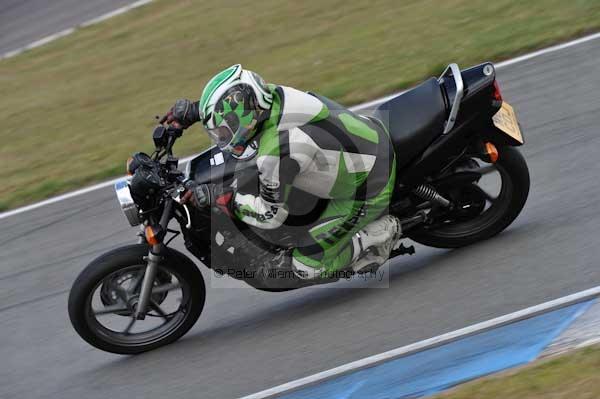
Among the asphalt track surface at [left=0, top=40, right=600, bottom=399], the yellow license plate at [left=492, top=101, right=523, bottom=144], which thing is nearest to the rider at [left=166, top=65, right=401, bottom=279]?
the asphalt track surface at [left=0, top=40, right=600, bottom=399]

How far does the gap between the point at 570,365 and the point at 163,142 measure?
2.66 m

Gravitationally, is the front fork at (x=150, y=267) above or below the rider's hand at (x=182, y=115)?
below

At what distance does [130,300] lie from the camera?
206 inches

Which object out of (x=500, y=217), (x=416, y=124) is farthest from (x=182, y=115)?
(x=500, y=217)

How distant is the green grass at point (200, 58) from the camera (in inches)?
367

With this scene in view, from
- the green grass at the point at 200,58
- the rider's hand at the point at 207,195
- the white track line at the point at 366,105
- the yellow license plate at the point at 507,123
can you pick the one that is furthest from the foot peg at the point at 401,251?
the green grass at the point at 200,58

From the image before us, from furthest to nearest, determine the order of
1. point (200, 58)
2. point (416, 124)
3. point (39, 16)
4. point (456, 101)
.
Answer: point (39, 16), point (200, 58), point (416, 124), point (456, 101)

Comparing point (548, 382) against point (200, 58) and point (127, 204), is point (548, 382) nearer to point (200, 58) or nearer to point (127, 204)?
point (127, 204)

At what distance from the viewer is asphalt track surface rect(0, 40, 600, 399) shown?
502cm

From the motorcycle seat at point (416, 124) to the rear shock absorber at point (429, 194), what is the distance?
0.22m

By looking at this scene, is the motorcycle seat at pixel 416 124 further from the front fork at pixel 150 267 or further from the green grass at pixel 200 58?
the green grass at pixel 200 58

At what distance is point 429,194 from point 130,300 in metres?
2.01

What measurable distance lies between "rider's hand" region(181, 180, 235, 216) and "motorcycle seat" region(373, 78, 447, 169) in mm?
1116

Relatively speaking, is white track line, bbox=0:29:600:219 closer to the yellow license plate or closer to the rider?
the rider
